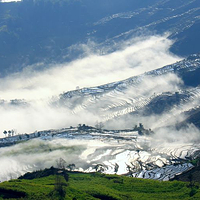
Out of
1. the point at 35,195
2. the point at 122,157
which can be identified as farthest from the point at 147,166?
the point at 35,195

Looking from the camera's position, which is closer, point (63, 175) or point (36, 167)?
point (63, 175)

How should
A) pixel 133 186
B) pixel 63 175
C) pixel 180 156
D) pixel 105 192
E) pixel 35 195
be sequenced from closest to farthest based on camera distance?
1. pixel 35 195
2. pixel 105 192
3. pixel 133 186
4. pixel 63 175
5. pixel 180 156

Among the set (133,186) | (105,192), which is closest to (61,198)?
(105,192)

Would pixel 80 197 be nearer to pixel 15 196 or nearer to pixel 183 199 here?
pixel 15 196

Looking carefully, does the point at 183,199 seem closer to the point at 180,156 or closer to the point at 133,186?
the point at 133,186

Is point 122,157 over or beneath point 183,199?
over

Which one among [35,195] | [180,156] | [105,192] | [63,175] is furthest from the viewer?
[180,156]
